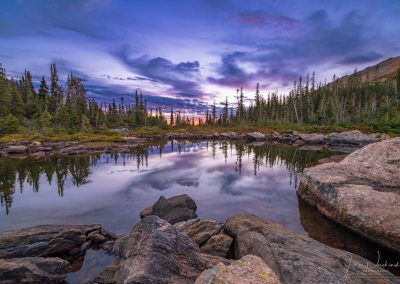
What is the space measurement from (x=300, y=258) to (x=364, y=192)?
5.48m

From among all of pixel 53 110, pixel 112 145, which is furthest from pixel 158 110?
pixel 112 145

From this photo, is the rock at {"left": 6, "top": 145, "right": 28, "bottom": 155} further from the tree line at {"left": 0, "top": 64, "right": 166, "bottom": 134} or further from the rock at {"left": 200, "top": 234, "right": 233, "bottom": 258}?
the rock at {"left": 200, "top": 234, "right": 233, "bottom": 258}

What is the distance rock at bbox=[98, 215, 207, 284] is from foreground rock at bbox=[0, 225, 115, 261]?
2482 millimetres

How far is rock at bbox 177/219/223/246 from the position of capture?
27.4 ft

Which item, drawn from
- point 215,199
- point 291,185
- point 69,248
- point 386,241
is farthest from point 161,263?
point 291,185

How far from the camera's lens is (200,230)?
871 cm

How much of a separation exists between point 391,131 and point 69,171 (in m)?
52.6

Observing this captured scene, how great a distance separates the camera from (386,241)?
26.5 ft

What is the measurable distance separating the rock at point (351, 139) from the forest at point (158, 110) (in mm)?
4360

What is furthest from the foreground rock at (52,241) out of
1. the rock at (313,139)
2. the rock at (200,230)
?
the rock at (313,139)

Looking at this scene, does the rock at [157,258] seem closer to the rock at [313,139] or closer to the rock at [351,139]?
the rock at [351,139]

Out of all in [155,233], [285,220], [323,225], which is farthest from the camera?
[285,220]

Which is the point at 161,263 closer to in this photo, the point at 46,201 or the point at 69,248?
the point at 69,248

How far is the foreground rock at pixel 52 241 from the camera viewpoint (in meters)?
7.37
